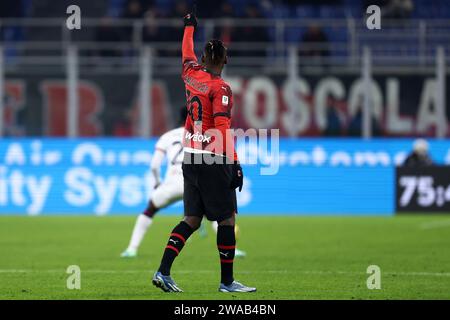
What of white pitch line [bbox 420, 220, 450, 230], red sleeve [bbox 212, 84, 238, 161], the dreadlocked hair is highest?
the dreadlocked hair

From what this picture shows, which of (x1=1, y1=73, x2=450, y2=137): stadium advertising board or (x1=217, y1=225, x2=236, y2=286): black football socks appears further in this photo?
(x1=1, y1=73, x2=450, y2=137): stadium advertising board

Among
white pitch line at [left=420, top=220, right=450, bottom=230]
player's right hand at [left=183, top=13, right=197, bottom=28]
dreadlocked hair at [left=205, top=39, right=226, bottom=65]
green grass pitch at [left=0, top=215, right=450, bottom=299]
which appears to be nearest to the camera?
dreadlocked hair at [left=205, top=39, right=226, bottom=65]

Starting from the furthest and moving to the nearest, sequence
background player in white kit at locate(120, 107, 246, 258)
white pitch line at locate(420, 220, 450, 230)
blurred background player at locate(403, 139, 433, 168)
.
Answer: blurred background player at locate(403, 139, 433, 168)
white pitch line at locate(420, 220, 450, 230)
background player in white kit at locate(120, 107, 246, 258)

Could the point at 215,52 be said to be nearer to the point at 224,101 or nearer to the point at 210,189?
the point at 224,101

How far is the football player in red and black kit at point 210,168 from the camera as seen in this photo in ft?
33.0

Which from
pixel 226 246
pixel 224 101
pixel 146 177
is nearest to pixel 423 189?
pixel 146 177

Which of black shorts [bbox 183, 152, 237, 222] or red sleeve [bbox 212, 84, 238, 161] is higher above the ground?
red sleeve [bbox 212, 84, 238, 161]

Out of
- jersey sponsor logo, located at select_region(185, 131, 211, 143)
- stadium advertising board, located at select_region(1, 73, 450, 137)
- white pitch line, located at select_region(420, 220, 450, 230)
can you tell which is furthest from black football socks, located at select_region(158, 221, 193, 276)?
stadium advertising board, located at select_region(1, 73, 450, 137)

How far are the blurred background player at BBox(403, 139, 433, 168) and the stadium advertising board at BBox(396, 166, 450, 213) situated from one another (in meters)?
0.11

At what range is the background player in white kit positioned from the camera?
14.9m

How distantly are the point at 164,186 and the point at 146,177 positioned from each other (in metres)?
7.96

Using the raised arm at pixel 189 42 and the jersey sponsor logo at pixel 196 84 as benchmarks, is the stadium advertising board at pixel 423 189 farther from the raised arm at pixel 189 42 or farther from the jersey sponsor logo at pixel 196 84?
the jersey sponsor logo at pixel 196 84

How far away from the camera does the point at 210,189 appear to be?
1009 centimetres

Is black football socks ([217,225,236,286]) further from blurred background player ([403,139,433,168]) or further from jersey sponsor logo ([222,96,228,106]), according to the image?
blurred background player ([403,139,433,168])
